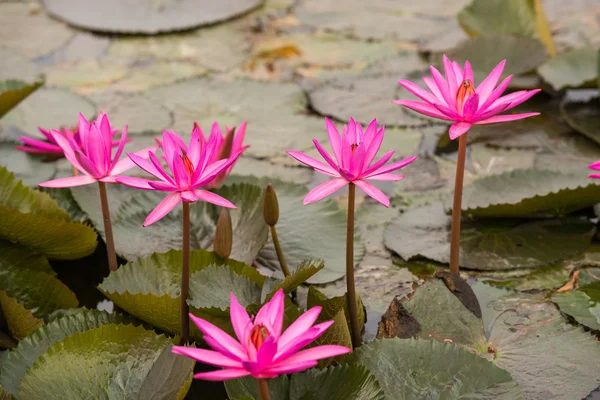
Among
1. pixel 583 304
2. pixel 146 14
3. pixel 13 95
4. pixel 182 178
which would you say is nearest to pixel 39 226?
pixel 182 178

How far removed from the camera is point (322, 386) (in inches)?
40.3

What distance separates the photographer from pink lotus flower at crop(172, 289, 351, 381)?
759mm

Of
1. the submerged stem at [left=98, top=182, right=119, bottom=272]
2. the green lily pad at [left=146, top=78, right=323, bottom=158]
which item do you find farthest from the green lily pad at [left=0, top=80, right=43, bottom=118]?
the submerged stem at [left=98, top=182, right=119, bottom=272]

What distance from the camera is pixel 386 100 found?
239cm

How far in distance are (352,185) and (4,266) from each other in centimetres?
72

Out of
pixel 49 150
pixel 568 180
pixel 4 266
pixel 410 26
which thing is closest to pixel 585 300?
pixel 568 180

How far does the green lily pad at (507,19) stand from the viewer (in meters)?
2.50

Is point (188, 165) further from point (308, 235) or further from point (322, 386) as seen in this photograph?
point (308, 235)

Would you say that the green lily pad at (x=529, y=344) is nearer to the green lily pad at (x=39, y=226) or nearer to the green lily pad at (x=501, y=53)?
the green lily pad at (x=39, y=226)

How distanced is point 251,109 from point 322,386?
150 cm

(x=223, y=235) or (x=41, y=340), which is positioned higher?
(x=223, y=235)

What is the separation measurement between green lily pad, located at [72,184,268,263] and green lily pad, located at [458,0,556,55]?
4.64 ft

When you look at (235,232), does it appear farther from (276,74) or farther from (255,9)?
(255,9)

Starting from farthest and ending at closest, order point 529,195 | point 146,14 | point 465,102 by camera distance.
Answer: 1. point 146,14
2. point 529,195
3. point 465,102
